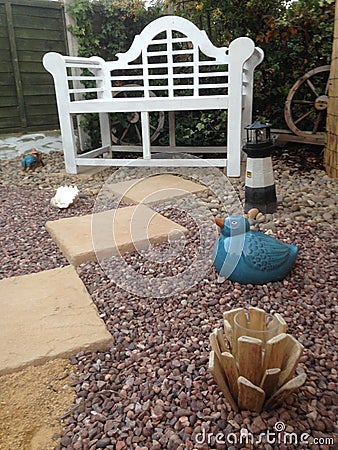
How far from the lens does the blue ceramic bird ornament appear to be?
5.05 ft

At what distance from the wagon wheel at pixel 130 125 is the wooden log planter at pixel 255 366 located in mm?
3566

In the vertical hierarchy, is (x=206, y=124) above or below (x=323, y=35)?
below

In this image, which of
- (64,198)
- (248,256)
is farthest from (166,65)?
(248,256)

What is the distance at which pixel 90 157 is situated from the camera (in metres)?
3.75

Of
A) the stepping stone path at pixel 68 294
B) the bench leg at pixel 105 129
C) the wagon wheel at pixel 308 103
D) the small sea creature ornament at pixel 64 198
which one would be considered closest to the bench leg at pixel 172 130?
the bench leg at pixel 105 129

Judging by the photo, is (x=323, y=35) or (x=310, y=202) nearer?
(x=310, y=202)

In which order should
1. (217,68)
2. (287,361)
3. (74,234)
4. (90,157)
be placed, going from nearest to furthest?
(287,361) → (74,234) → (90,157) → (217,68)

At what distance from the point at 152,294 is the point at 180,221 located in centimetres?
76

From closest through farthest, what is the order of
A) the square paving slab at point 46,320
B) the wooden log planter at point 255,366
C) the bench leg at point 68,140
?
the wooden log planter at point 255,366
the square paving slab at point 46,320
the bench leg at point 68,140

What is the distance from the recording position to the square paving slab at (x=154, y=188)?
273 centimetres

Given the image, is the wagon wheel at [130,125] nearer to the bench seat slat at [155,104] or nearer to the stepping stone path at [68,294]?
the bench seat slat at [155,104]

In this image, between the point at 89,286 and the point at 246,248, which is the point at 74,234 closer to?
the point at 89,286

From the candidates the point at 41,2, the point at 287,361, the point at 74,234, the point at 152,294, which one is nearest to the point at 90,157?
the point at 74,234

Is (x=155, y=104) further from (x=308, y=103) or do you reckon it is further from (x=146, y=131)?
(x=308, y=103)
